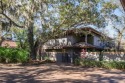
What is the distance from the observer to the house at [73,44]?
37469 mm

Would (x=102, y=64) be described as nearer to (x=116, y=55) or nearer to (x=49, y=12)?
(x=116, y=55)

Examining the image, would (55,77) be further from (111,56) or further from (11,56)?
(111,56)

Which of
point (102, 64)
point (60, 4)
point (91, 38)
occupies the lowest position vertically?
point (102, 64)

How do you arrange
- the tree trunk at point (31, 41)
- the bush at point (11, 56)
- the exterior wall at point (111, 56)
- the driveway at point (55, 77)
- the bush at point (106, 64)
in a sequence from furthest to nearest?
the tree trunk at point (31, 41), the exterior wall at point (111, 56), the bush at point (11, 56), the bush at point (106, 64), the driveway at point (55, 77)

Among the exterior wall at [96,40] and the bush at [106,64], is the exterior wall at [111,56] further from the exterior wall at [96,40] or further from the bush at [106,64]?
the exterior wall at [96,40]

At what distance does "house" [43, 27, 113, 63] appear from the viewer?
3747cm

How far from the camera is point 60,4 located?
26000 mm

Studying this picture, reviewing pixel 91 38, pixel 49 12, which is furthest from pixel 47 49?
pixel 49 12

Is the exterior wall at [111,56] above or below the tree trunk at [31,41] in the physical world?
below

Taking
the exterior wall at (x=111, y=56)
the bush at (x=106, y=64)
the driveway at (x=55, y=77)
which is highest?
the exterior wall at (x=111, y=56)

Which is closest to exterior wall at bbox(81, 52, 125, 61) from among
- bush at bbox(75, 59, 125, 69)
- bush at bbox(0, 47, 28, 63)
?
bush at bbox(75, 59, 125, 69)

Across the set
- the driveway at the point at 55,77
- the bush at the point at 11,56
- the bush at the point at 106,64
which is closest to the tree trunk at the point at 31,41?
the bush at the point at 11,56

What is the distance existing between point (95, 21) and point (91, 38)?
14.0 m

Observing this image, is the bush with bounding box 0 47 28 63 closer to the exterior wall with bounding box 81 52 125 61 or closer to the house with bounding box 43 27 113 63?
the exterior wall with bounding box 81 52 125 61
